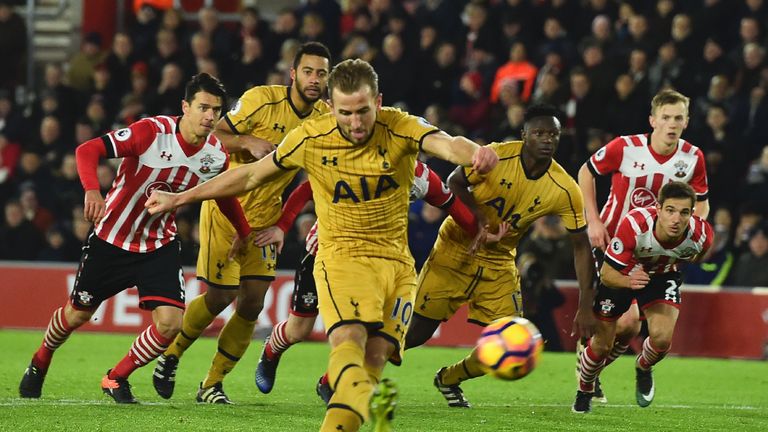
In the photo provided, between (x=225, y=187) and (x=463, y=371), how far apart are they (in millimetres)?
3078

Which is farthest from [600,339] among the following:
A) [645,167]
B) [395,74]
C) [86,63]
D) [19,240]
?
[86,63]

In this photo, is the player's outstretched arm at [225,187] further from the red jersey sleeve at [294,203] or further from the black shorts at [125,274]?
the red jersey sleeve at [294,203]

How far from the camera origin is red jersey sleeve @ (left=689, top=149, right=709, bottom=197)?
10.2 meters

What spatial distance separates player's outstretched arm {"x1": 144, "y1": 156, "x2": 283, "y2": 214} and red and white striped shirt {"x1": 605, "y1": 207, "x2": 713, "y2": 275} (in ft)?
10.5

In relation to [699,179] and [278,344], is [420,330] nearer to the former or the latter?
[278,344]

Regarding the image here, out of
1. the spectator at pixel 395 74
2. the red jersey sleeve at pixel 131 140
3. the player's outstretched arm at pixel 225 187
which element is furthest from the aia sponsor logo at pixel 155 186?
the spectator at pixel 395 74

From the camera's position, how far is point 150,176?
8.94m

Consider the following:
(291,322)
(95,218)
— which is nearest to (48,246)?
(291,322)

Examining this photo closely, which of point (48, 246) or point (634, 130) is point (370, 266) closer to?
point (634, 130)

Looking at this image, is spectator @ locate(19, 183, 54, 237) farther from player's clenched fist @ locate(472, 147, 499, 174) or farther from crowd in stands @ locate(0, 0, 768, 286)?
player's clenched fist @ locate(472, 147, 499, 174)

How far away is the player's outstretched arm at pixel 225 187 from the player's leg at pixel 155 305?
6.16ft

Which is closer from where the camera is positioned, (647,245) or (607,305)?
(647,245)

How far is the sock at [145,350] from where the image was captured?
29.5 feet

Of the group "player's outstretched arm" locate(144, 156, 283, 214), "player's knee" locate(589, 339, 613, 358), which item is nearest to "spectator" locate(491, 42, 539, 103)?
"player's knee" locate(589, 339, 613, 358)
